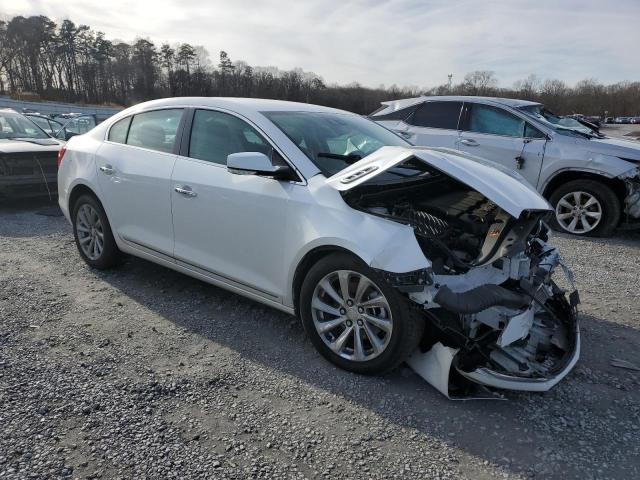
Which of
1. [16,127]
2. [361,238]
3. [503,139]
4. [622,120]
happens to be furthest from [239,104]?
[622,120]

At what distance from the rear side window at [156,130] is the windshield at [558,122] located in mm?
5357

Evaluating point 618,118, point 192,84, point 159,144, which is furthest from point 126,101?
point 159,144

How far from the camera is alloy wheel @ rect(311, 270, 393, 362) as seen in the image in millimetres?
2746

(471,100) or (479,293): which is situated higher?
(471,100)

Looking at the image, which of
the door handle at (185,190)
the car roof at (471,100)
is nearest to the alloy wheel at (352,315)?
the door handle at (185,190)

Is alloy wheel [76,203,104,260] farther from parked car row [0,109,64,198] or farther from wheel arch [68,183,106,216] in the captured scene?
parked car row [0,109,64,198]

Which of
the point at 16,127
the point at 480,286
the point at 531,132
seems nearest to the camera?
the point at 480,286

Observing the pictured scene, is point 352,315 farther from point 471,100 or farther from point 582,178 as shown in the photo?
point 471,100

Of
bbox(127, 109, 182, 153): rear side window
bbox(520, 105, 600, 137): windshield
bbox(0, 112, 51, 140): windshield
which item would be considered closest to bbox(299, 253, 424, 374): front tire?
bbox(127, 109, 182, 153): rear side window

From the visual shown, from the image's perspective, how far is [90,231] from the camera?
15.2 ft

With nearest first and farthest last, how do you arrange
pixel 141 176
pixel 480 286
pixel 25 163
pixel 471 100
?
pixel 480 286
pixel 141 176
pixel 25 163
pixel 471 100

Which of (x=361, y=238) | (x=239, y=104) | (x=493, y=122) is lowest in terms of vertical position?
(x=361, y=238)

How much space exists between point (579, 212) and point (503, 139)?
1.49m

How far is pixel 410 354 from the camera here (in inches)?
108
